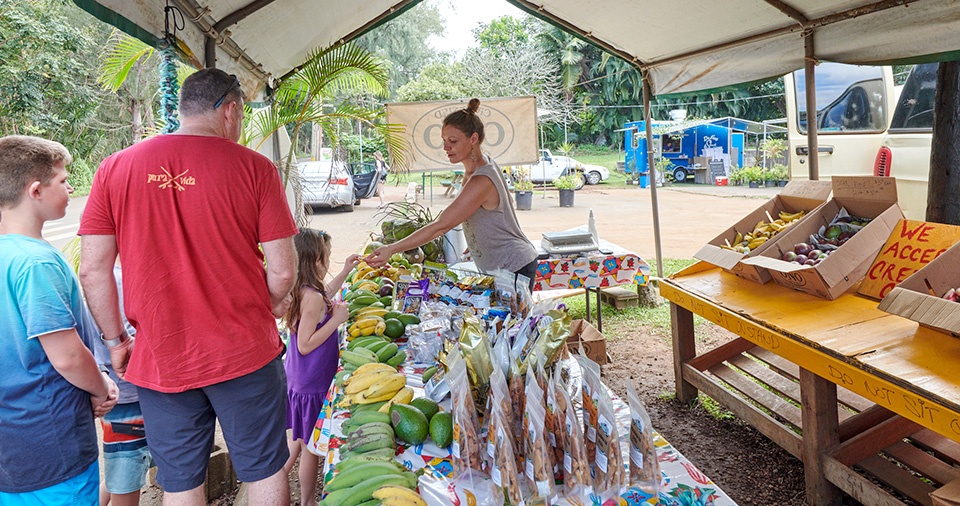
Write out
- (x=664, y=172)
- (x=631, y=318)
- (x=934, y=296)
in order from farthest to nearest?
(x=664, y=172)
(x=631, y=318)
(x=934, y=296)

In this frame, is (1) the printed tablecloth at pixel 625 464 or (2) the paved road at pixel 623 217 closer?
(1) the printed tablecloth at pixel 625 464

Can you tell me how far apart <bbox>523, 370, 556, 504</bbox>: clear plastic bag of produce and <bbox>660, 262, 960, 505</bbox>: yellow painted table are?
1392mm

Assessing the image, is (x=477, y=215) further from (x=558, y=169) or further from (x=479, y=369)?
(x=558, y=169)

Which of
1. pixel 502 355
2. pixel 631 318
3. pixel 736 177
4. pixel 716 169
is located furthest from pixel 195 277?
pixel 716 169

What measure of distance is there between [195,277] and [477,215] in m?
1.81

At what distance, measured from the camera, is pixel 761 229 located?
153 inches

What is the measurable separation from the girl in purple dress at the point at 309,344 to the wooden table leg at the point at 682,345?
2315 mm

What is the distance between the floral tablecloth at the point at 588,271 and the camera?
17.3ft

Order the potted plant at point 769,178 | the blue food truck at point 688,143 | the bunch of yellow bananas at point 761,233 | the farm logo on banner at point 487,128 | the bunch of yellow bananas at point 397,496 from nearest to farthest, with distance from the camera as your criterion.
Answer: the bunch of yellow bananas at point 397,496 → the bunch of yellow bananas at point 761,233 → the farm logo on banner at point 487,128 → the potted plant at point 769,178 → the blue food truck at point 688,143

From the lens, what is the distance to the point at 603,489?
56.9 inches

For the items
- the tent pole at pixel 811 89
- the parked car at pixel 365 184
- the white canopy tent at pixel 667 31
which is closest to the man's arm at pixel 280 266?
the white canopy tent at pixel 667 31

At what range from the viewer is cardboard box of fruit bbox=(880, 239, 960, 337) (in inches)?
85.9

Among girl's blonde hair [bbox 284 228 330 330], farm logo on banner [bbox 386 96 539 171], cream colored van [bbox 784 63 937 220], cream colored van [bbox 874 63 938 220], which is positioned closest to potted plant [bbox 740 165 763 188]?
cream colored van [bbox 784 63 937 220]

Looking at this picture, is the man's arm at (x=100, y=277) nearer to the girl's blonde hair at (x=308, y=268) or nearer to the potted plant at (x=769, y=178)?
the girl's blonde hair at (x=308, y=268)
